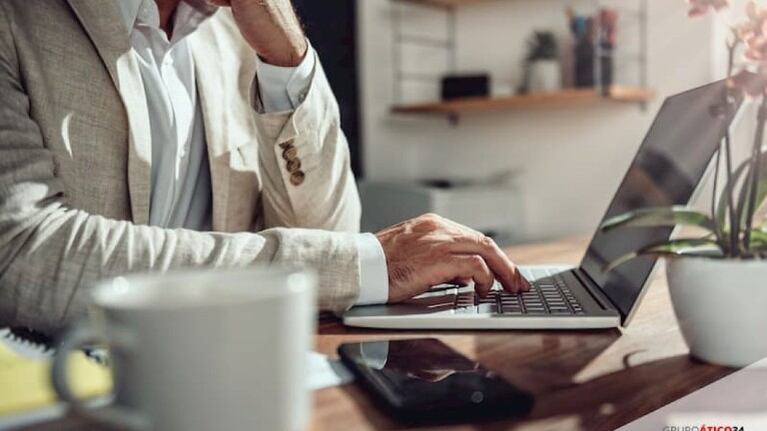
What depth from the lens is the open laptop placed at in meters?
0.57

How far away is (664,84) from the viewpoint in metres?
1.80

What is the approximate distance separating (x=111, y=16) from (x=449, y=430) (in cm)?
57

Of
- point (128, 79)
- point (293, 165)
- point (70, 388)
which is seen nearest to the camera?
point (70, 388)

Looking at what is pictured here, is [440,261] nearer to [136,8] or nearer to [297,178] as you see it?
[297,178]

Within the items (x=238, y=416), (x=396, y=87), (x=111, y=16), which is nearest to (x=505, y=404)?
(x=238, y=416)

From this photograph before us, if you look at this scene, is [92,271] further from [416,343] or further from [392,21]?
[392,21]

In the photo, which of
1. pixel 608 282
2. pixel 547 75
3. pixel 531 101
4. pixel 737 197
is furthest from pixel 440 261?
pixel 547 75

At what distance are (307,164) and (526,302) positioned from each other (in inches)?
13.6

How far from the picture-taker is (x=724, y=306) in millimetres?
452

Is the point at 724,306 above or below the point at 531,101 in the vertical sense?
below

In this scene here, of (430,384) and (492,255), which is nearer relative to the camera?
(430,384)

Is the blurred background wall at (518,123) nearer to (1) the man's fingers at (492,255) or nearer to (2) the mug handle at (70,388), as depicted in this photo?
(1) the man's fingers at (492,255)

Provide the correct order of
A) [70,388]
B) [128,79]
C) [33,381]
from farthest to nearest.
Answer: [128,79] → [33,381] → [70,388]

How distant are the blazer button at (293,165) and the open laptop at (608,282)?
259mm
